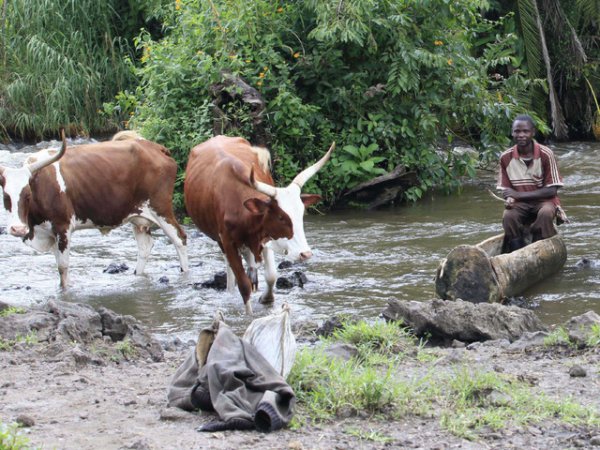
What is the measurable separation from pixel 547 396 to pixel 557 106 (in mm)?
16108

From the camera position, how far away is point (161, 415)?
5.10 meters

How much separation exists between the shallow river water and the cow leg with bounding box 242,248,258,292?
0.24 meters

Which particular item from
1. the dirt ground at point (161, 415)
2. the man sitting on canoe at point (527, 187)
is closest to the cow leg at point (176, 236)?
the man sitting on canoe at point (527, 187)

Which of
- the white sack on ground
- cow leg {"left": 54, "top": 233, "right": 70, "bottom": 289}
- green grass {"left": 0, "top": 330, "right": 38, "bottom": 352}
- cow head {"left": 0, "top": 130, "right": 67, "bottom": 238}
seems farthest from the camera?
cow leg {"left": 54, "top": 233, "right": 70, "bottom": 289}

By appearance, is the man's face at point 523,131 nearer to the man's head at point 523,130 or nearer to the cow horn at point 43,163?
the man's head at point 523,130

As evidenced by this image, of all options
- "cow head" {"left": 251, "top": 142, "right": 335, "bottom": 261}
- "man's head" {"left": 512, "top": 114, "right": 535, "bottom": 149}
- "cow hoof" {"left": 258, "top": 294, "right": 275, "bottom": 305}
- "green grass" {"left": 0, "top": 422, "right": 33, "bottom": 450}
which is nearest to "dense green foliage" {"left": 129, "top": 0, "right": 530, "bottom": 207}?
"man's head" {"left": 512, "top": 114, "right": 535, "bottom": 149}

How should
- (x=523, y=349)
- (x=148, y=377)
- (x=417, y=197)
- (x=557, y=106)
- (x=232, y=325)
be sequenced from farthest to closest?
(x=557, y=106), (x=417, y=197), (x=232, y=325), (x=523, y=349), (x=148, y=377)

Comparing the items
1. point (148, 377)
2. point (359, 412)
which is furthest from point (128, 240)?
point (359, 412)

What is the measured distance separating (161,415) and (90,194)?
20.2ft

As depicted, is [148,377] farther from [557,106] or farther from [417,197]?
[557,106]

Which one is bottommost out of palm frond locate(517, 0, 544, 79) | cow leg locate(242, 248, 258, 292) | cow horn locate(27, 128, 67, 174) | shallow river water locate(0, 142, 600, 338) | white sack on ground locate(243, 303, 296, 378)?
Result: shallow river water locate(0, 142, 600, 338)

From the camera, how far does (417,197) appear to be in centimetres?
1559

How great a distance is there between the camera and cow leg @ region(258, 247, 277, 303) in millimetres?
9469

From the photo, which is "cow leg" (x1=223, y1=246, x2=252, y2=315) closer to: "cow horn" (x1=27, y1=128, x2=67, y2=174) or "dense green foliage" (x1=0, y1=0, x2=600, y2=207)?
"cow horn" (x1=27, y1=128, x2=67, y2=174)
